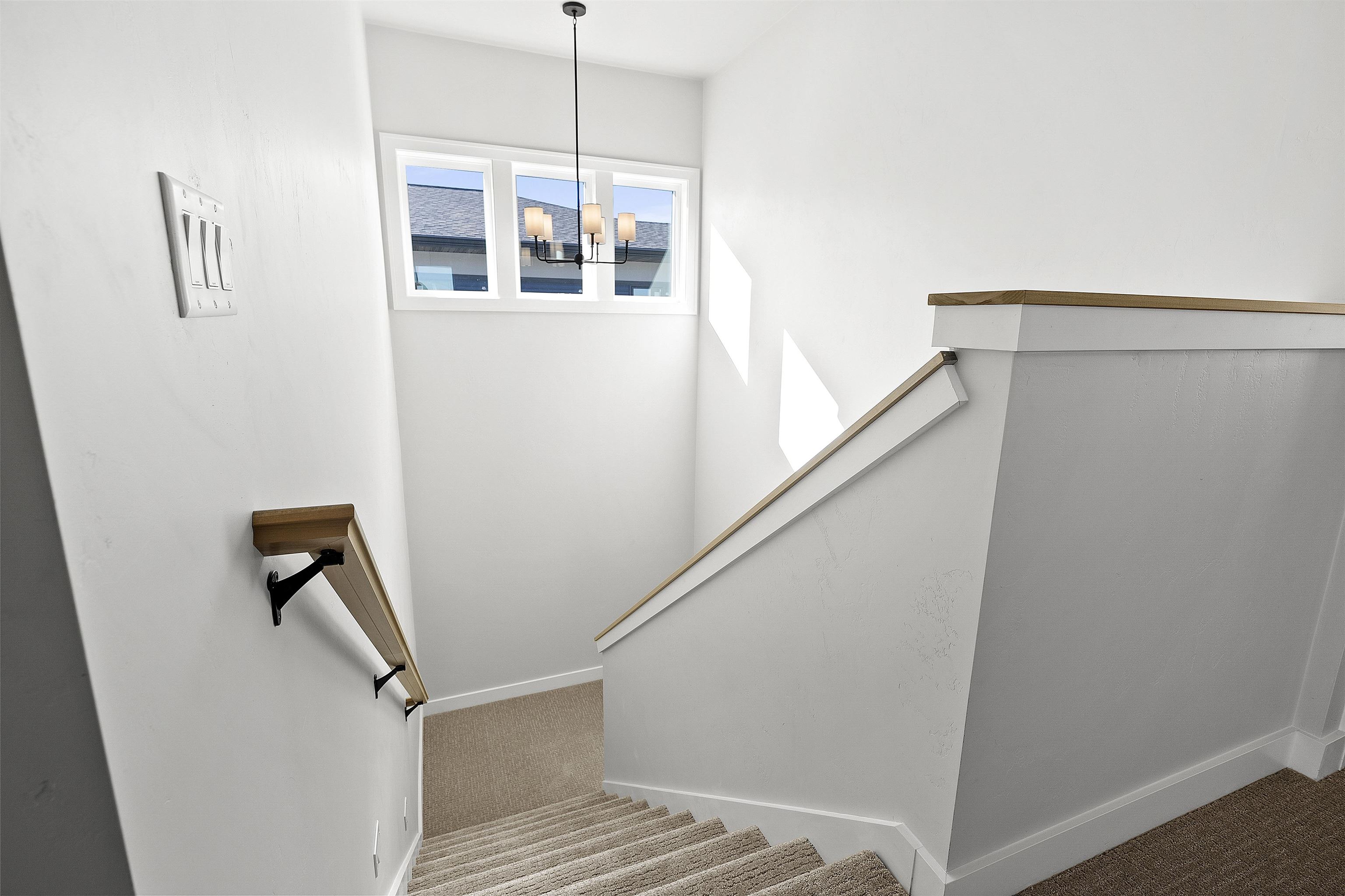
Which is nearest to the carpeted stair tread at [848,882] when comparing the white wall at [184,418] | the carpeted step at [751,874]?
the carpeted step at [751,874]

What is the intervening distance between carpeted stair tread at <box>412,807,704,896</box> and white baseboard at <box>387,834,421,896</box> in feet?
0.14

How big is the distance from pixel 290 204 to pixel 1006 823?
1874 millimetres

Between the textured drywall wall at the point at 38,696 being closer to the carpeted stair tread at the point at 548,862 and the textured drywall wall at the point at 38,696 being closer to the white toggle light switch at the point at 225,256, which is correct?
the white toggle light switch at the point at 225,256

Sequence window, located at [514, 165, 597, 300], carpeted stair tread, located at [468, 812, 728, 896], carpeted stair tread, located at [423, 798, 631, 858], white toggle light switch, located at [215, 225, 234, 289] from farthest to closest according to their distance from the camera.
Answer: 1. window, located at [514, 165, 597, 300]
2. carpeted stair tread, located at [423, 798, 631, 858]
3. carpeted stair tread, located at [468, 812, 728, 896]
4. white toggle light switch, located at [215, 225, 234, 289]

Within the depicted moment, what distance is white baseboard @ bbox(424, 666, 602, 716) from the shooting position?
4406 mm

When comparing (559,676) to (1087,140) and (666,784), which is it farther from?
(1087,140)

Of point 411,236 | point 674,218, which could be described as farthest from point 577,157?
point 411,236

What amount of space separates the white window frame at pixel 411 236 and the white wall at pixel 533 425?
101 millimetres

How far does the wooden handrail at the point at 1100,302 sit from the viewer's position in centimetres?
101


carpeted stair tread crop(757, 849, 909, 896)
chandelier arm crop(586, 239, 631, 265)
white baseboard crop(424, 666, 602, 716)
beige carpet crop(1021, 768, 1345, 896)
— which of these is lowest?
white baseboard crop(424, 666, 602, 716)

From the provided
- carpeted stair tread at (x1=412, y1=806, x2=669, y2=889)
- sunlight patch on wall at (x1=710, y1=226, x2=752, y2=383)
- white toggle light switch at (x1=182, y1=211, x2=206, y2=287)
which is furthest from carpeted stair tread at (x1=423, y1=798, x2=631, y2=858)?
white toggle light switch at (x1=182, y1=211, x2=206, y2=287)

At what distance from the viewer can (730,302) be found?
4168 mm

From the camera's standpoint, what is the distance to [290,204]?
1.28 m

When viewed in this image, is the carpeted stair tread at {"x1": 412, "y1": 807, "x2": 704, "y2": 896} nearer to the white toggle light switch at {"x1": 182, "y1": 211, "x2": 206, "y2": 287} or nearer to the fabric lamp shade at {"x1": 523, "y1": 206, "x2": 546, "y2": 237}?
the white toggle light switch at {"x1": 182, "y1": 211, "x2": 206, "y2": 287}
